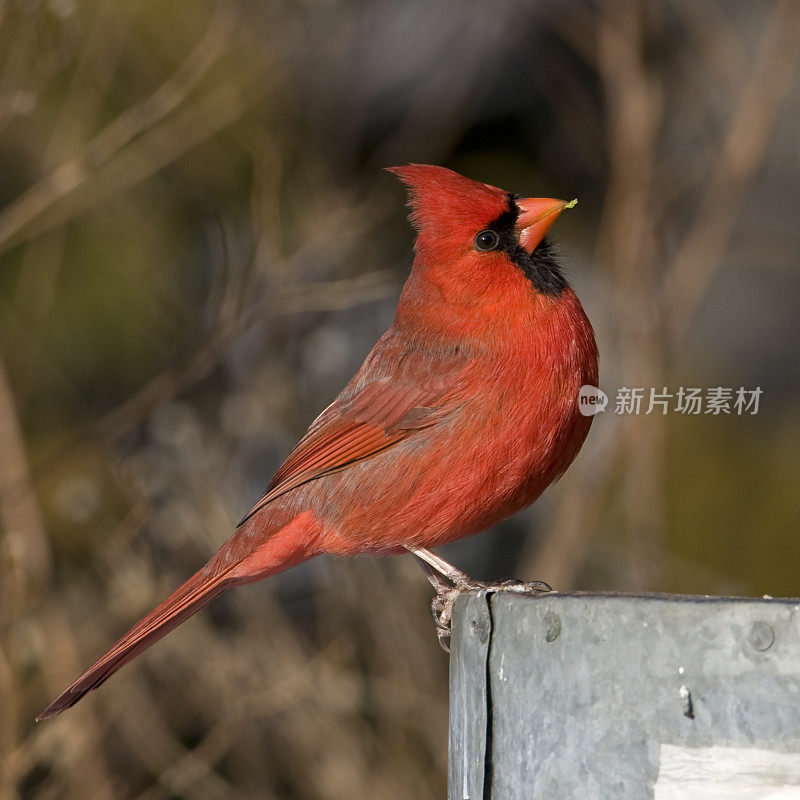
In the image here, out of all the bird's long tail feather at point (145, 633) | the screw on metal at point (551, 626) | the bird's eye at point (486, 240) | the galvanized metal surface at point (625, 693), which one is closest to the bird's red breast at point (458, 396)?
the bird's eye at point (486, 240)

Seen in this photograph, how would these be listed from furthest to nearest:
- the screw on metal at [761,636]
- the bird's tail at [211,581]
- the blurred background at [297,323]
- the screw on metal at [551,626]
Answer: the blurred background at [297,323], the bird's tail at [211,581], the screw on metal at [551,626], the screw on metal at [761,636]

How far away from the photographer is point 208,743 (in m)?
3.84

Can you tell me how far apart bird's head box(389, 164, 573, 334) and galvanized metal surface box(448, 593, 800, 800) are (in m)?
1.23

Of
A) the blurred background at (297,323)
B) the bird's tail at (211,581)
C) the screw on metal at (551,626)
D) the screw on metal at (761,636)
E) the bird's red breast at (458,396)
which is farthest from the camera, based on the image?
the blurred background at (297,323)

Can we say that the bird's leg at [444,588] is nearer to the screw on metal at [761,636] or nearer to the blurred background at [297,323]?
the blurred background at [297,323]

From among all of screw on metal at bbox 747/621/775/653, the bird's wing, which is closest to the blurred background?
the bird's wing

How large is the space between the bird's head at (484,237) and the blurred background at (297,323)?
0.73 m

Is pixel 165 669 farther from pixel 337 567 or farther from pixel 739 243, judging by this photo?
pixel 739 243

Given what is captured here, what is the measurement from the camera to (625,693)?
1.47 metres

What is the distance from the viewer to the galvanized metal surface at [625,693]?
4.45 feet

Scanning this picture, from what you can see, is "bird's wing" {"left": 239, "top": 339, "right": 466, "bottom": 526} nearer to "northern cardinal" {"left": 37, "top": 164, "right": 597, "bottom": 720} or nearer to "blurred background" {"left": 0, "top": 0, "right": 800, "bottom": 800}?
"northern cardinal" {"left": 37, "top": 164, "right": 597, "bottom": 720}

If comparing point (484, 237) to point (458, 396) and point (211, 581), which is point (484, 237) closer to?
point (458, 396)

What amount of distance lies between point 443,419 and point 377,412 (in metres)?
0.24

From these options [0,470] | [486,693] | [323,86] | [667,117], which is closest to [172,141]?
[323,86]
